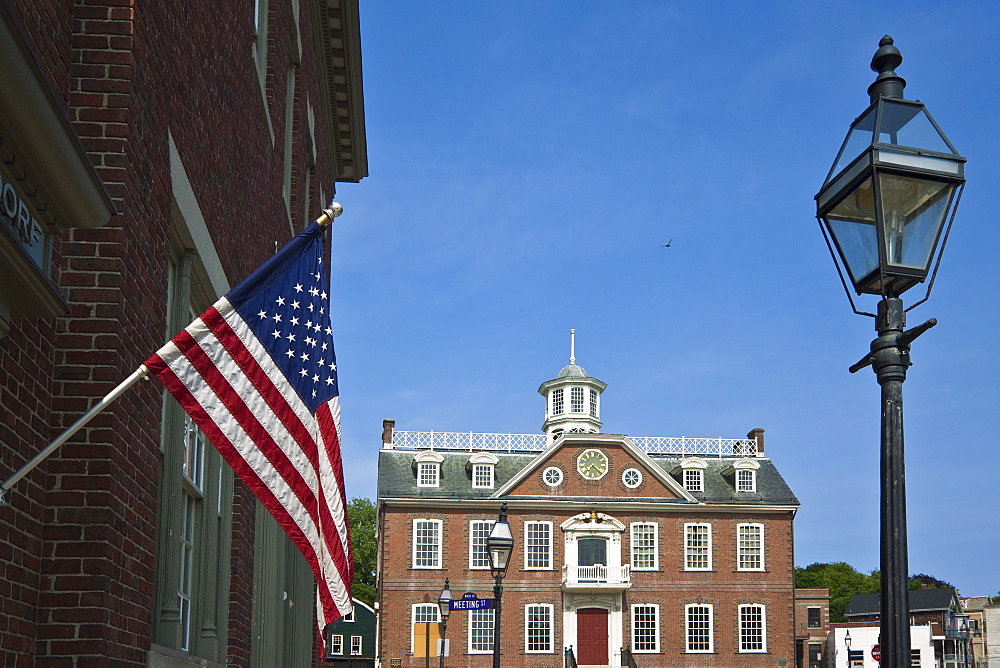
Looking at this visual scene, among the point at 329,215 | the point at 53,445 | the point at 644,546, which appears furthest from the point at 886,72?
the point at 644,546

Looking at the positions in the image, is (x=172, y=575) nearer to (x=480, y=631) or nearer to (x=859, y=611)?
(x=480, y=631)

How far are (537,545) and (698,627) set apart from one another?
8.71 metres

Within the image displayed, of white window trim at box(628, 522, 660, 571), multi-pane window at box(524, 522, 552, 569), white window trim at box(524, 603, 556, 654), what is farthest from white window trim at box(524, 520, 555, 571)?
white window trim at box(628, 522, 660, 571)

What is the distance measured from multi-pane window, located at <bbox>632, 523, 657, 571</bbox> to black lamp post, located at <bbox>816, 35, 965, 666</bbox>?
5215cm

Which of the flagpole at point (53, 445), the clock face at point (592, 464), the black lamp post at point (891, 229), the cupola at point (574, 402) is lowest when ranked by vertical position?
the flagpole at point (53, 445)

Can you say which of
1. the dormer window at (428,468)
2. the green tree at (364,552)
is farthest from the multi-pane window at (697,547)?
the green tree at (364,552)

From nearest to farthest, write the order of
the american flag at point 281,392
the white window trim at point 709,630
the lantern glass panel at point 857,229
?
the american flag at point 281,392, the lantern glass panel at point 857,229, the white window trim at point 709,630

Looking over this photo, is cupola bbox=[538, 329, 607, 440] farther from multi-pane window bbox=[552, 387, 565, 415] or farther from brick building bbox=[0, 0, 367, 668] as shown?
brick building bbox=[0, 0, 367, 668]

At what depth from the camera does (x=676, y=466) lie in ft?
196

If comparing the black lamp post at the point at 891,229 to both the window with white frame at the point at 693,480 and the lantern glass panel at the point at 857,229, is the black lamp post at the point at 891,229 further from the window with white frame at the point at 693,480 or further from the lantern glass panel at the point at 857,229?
the window with white frame at the point at 693,480

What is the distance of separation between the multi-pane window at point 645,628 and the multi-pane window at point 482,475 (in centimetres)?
920

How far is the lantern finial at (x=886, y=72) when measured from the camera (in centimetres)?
586

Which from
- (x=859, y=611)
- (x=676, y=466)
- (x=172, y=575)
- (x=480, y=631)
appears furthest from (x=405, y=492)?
(x=859, y=611)

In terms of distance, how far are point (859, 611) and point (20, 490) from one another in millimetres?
103162
